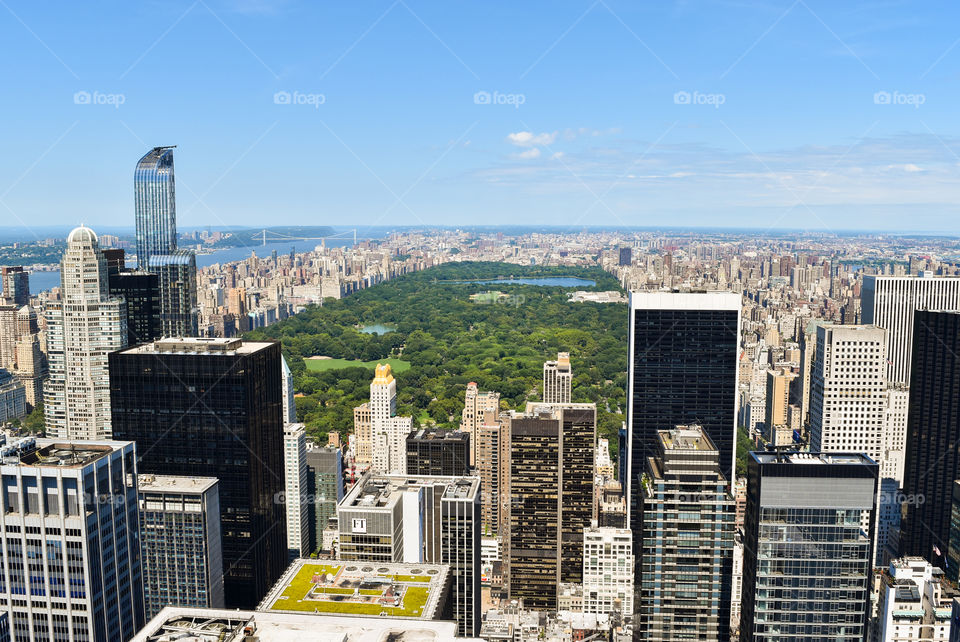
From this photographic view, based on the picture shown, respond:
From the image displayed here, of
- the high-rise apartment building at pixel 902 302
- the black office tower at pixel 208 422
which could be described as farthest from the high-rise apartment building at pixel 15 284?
the high-rise apartment building at pixel 902 302

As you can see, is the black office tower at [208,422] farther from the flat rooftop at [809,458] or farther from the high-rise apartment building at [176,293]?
the flat rooftop at [809,458]

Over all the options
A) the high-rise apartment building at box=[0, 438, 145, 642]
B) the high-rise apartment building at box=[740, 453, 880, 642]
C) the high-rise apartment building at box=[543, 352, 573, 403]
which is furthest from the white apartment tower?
the high-rise apartment building at box=[0, 438, 145, 642]

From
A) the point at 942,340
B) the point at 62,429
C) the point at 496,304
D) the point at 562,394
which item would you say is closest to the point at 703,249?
the point at 562,394

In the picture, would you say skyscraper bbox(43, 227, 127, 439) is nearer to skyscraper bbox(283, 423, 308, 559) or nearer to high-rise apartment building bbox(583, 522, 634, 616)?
skyscraper bbox(283, 423, 308, 559)

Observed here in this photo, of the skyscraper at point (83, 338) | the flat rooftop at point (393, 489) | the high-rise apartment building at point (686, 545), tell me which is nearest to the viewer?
the high-rise apartment building at point (686, 545)

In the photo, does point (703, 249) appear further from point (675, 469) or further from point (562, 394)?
point (675, 469)

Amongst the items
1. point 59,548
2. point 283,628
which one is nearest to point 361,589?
point 283,628
